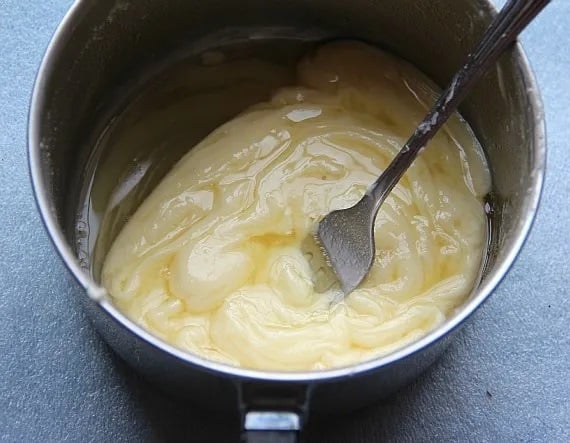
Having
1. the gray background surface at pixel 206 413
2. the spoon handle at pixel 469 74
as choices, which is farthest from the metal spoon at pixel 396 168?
the gray background surface at pixel 206 413

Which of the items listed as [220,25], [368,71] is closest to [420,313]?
[368,71]

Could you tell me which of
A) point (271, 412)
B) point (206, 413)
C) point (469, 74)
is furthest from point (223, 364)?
point (469, 74)

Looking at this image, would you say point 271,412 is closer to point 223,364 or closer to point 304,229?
point 223,364

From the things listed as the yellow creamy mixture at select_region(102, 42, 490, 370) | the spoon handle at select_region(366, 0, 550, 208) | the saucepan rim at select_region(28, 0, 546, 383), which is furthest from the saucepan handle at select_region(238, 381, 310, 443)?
the spoon handle at select_region(366, 0, 550, 208)

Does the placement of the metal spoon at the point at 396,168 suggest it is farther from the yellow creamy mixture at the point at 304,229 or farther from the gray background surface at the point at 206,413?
the gray background surface at the point at 206,413

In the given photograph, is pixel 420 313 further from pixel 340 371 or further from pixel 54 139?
pixel 54 139

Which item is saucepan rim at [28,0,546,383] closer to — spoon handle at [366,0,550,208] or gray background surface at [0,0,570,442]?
spoon handle at [366,0,550,208]

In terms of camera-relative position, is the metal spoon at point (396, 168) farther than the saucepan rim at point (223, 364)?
Yes
